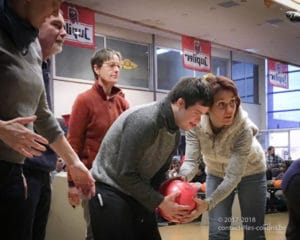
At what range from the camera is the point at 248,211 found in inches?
132

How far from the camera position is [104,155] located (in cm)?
237

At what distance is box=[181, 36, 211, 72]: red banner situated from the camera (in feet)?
37.2

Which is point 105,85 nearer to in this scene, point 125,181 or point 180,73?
point 125,181

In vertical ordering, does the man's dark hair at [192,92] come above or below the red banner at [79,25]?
below

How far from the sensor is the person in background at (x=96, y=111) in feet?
11.4

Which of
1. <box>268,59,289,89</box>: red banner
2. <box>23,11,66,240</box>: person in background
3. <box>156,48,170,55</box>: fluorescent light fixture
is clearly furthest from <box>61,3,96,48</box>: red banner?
<box>268,59,289,89</box>: red banner

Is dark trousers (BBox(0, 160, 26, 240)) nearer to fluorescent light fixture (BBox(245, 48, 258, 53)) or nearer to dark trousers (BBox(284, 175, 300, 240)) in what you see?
dark trousers (BBox(284, 175, 300, 240))

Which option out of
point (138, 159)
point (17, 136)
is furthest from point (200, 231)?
point (17, 136)

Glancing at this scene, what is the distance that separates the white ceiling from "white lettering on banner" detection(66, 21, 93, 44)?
1.51ft

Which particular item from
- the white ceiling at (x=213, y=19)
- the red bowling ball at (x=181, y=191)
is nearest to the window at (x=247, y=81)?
the white ceiling at (x=213, y=19)

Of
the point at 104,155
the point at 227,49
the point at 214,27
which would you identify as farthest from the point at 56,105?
the point at 104,155

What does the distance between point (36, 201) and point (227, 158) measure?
161 cm

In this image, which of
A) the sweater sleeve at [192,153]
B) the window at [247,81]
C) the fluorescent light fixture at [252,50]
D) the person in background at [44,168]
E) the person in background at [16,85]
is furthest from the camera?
the window at [247,81]

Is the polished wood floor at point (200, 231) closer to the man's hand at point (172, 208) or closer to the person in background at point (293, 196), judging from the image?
the person in background at point (293, 196)
